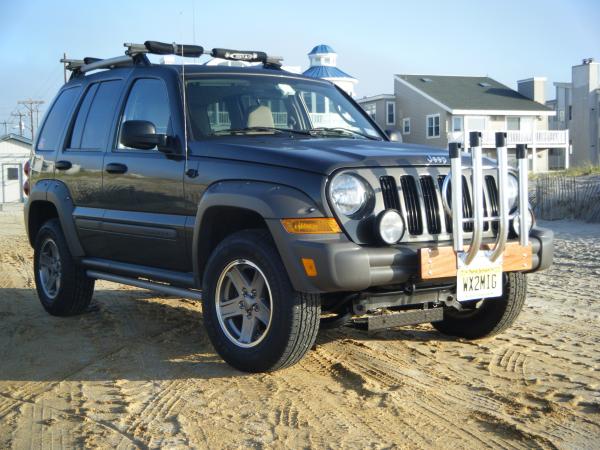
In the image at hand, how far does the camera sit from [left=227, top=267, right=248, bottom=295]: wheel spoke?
15.9ft

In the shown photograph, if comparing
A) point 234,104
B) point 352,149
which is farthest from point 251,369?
point 234,104

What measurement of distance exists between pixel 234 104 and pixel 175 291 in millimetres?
1468

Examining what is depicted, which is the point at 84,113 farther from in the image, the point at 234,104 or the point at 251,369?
the point at 251,369

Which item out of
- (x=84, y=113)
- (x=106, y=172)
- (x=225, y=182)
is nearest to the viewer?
(x=225, y=182)

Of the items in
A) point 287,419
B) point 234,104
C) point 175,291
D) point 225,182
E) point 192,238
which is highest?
point 234,104

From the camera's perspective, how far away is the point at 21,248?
1415 centimetres

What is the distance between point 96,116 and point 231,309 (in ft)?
8.66

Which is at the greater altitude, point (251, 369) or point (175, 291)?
point (175, 291)

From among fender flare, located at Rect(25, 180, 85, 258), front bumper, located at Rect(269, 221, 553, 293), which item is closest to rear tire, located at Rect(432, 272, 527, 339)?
front bumper, located at Rect(269, 221, 553, 293)

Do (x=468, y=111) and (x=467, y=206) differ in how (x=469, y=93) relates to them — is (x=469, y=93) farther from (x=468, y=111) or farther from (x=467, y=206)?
(x=467, y=206)

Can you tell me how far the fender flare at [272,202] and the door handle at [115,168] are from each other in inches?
46.9

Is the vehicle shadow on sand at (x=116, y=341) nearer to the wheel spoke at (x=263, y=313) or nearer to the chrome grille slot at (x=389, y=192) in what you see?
the wheel spoke at (x=263, y=313)

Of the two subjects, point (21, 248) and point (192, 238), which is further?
point (21, 248)

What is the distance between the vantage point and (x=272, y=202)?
14.9 ft
